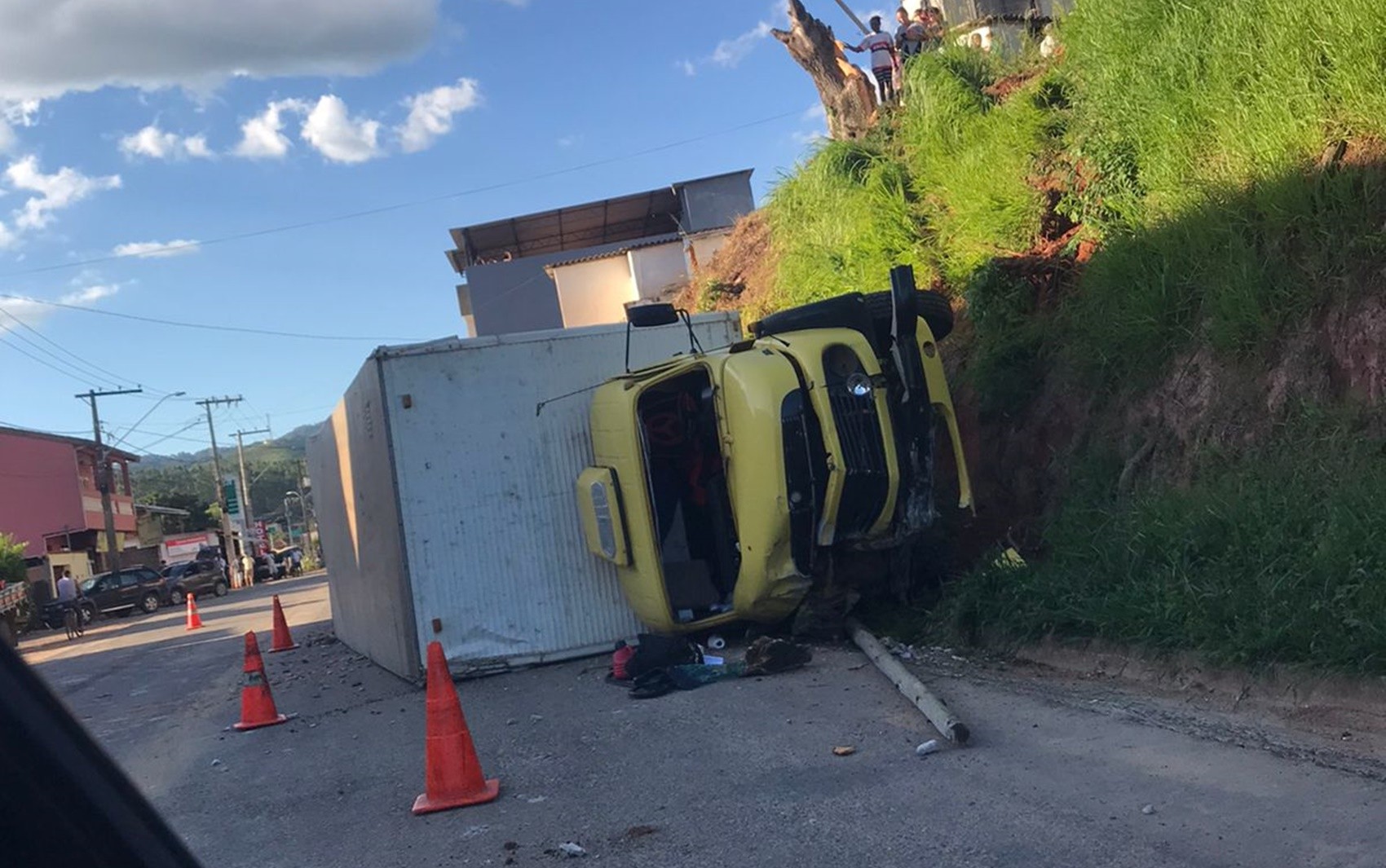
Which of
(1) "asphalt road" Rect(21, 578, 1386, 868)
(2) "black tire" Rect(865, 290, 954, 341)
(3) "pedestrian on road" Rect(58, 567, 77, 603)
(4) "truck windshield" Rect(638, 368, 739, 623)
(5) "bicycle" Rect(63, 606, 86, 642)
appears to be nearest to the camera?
(1) "asphalt road" Rect(21, 578, 1386, 868)

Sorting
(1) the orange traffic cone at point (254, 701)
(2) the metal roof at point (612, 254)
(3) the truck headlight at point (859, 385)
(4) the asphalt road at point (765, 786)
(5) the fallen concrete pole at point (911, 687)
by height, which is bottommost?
(4) the asphalt road at point (765, 786)

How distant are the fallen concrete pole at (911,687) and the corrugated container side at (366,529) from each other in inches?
137

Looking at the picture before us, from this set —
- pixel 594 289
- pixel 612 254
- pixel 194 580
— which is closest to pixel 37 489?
pixel 194 580

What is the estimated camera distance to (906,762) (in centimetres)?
573

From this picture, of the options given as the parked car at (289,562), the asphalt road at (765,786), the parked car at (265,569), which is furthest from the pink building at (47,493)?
the asphalt road at (765,786)

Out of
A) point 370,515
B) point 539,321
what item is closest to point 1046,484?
point 370,515

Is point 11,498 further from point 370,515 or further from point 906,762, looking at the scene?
point 906,762

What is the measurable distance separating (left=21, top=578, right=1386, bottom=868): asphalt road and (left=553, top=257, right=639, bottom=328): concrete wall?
21972mm

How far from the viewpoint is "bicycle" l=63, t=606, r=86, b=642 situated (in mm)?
29531

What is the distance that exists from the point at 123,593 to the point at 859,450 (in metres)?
35.9

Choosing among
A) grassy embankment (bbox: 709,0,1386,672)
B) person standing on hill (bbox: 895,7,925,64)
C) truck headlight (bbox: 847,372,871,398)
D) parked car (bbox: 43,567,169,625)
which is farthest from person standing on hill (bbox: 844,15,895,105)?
parked car (bbox: 43,567,169,625)

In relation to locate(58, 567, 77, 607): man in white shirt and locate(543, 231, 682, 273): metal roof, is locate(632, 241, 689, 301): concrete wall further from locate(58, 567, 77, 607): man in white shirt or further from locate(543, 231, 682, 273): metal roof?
locate(58, 567, 77, 607): man in white shirt

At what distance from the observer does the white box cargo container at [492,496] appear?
959 centimetres

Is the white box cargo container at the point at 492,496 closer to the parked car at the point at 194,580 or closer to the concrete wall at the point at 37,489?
the parked car at the point at 194,580
